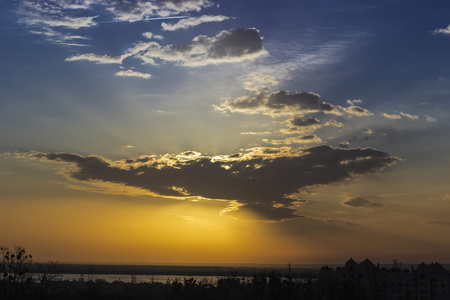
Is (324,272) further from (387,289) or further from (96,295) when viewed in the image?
(96,295)

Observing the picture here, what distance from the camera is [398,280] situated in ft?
427

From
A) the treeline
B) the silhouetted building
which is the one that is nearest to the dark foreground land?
the treeline

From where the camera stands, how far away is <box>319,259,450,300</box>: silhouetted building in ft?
407

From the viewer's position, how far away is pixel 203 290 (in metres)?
Answer: 86.9

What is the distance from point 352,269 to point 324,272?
757cm

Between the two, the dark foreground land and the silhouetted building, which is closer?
the dark foreground land

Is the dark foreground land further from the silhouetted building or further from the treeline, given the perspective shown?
the silhouetted building

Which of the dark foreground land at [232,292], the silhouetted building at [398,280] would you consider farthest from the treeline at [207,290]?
the silhouetted building at [398,280]

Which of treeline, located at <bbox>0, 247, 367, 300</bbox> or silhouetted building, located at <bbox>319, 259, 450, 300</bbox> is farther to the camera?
silhouetted building, located at <bbox>319, 259, 450, 300</bbox>

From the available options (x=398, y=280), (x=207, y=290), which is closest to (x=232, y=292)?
(x=207, y=290)

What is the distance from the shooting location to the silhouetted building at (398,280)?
124125 mm

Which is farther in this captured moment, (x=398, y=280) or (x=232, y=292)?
(x=398, y=280)

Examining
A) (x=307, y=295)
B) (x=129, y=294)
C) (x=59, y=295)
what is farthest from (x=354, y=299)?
(x=59, y=295)

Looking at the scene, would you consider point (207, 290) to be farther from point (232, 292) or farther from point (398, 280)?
point (398, 280)
